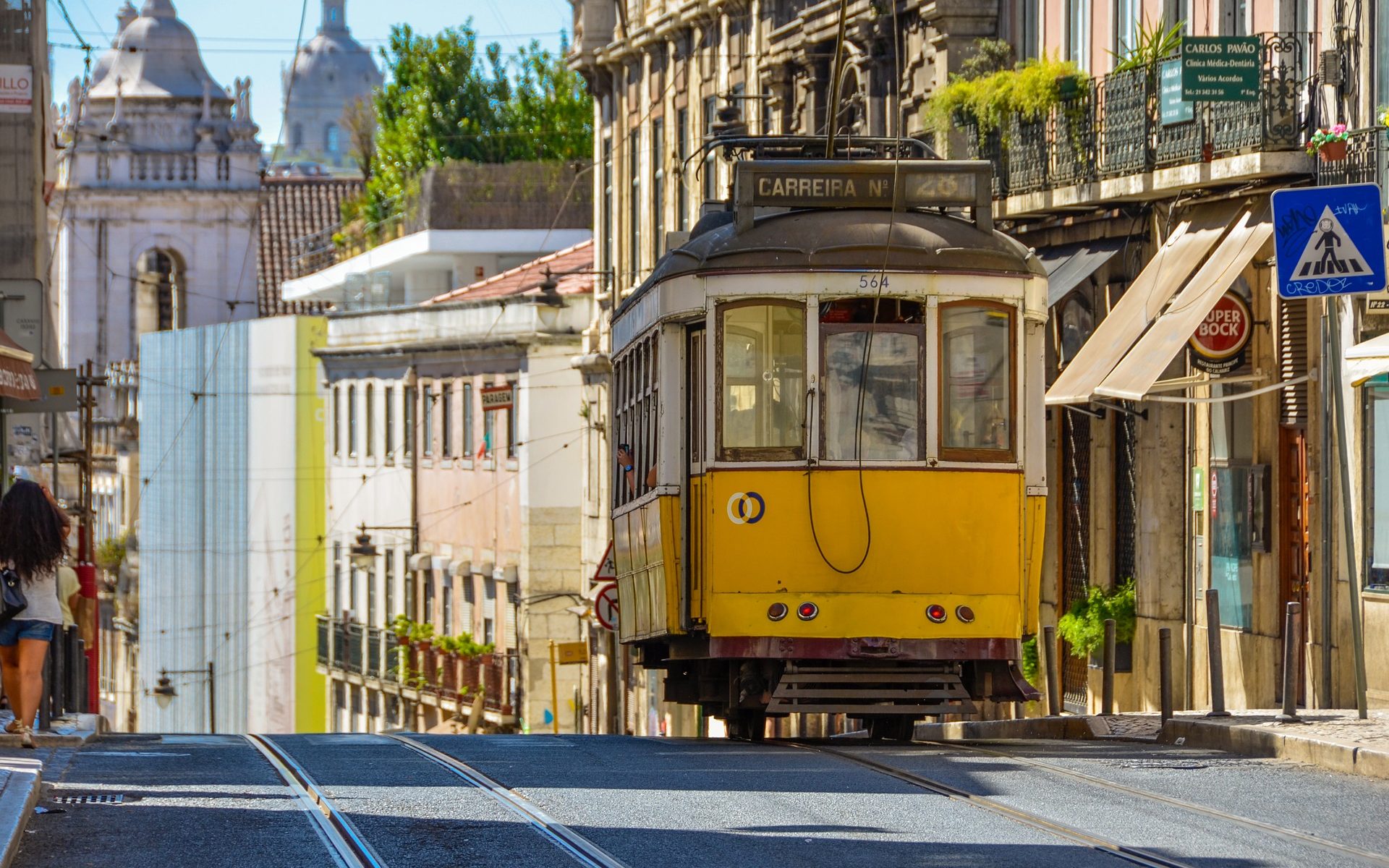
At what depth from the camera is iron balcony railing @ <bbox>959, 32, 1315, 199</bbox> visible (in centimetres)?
2159

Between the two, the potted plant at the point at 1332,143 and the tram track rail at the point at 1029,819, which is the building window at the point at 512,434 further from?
the tram track rail at the point at 1029,819

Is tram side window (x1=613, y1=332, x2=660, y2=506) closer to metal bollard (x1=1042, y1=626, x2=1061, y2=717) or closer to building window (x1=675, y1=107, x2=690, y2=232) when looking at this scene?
metal bollard (x1=1042, y1=626, x2=1061, y2=717)

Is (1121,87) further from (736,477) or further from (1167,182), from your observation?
(736,477)

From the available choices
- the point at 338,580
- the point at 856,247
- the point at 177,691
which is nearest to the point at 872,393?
the point at 856,247

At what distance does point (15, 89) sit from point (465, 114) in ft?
160

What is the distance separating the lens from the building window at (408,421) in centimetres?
5388

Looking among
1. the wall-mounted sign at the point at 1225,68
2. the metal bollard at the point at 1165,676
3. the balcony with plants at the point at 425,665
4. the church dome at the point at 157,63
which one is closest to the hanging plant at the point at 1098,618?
the wall-mounted sign at the point at 1225,68

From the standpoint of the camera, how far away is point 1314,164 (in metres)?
21.2

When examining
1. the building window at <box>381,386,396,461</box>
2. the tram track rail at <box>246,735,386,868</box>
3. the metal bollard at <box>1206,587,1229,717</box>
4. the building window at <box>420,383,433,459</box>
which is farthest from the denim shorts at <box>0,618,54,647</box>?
the building window at <box>381,386,396,461</box>

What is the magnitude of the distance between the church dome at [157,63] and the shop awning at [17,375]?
6110 cm

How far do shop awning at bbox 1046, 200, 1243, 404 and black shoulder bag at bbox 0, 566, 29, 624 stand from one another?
9.38m

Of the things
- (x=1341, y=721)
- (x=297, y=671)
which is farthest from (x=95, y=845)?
(x=297, y=671)

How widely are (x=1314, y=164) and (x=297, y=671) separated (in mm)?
41296

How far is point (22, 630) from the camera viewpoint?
16062 mm
